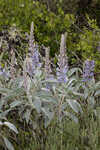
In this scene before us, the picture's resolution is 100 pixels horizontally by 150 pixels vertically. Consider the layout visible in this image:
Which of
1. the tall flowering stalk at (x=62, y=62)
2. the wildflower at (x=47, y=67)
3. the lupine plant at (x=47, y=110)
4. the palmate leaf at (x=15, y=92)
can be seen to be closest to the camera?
the tall flowering stalk at (x=62, y=62)

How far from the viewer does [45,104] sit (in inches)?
107

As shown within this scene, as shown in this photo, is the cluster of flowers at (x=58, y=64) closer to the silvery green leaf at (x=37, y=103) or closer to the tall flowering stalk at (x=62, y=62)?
the tall flowering stalk at (x=62, y=62)

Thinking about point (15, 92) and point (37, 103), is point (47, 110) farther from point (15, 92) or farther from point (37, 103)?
point (15, 92)

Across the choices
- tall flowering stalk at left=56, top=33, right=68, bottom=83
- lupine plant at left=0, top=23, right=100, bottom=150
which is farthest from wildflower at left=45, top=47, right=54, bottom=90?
tall flowering stalk at left=56, top=33, right=68, bottom=83

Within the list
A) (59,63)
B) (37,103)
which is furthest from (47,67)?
(37,103)

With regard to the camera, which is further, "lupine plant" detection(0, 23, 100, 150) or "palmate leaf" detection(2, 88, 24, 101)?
"palmate leaf" detection(2, 88, 24, 101)

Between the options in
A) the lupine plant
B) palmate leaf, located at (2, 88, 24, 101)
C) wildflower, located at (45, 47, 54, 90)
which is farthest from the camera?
palmate leaf, located at (2, 88, 24, 101)

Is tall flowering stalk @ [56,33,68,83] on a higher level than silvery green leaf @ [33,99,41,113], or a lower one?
higher

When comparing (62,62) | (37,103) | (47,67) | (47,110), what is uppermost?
(62,62)

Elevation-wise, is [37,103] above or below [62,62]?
below

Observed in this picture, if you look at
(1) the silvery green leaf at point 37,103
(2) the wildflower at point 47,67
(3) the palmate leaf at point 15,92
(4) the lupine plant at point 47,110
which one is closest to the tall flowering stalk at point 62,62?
(4) the lupine plant at point 47,110

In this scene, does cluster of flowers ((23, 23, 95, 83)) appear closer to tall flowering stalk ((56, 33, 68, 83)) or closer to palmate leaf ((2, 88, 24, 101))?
tall flowering stalk ((56, 33, 68, 83))

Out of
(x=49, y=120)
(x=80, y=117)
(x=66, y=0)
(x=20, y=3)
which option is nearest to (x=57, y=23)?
(x=20, y=3)

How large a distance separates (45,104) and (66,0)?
3817mm
